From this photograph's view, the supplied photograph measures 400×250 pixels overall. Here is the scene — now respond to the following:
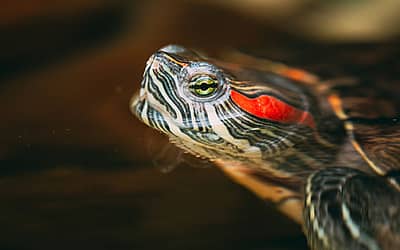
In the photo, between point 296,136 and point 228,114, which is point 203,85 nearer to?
point 228,114

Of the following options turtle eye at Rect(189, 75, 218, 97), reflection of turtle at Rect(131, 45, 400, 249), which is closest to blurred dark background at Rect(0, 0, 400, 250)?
reflection of turtle at Rect(131, 45, 400, 249)

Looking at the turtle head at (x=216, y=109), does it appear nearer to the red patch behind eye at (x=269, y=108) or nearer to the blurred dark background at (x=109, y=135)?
the red patch behind eye at (x=269, y=108)

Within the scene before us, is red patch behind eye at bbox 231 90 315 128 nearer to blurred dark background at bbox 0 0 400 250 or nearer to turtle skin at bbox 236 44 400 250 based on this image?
turtle skin at bbox 236 44 400 250

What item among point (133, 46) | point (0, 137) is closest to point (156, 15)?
point (133, 46)

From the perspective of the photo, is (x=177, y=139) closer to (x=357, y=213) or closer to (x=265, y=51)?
(x=357, y=213)

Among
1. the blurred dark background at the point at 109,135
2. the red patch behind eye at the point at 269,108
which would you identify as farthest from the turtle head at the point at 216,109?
the blurred dark background at the point at 109,135

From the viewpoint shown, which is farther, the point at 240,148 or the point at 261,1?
the point at 261,1

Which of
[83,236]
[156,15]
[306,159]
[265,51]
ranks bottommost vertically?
[83,236]

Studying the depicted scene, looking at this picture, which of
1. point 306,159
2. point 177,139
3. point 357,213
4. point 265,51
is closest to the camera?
point 357,213

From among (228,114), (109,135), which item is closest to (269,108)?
(228,114)
